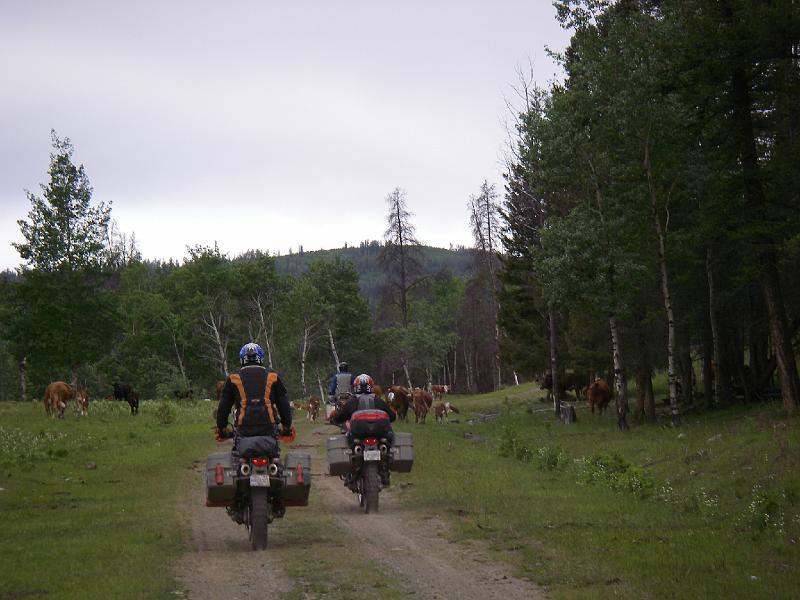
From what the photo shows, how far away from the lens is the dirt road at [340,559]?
8883mm

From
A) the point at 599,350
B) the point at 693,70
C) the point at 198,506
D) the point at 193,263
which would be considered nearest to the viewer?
the point at 198,506

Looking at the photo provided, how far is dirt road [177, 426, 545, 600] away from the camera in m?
8.88

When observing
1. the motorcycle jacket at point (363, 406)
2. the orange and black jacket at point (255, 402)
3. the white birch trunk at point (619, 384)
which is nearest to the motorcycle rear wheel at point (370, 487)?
the motorcycle jacket at point (363, 406)

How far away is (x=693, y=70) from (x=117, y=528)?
67.1ft

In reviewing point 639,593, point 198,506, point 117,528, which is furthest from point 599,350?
point 639,593

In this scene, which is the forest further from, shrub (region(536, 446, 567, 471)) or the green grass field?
shrub (region(536, 446, 567, 471))

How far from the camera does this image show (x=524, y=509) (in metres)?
14.5

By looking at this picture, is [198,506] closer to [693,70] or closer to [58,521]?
[58,521]

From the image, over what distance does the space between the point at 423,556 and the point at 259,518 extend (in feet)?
6.74

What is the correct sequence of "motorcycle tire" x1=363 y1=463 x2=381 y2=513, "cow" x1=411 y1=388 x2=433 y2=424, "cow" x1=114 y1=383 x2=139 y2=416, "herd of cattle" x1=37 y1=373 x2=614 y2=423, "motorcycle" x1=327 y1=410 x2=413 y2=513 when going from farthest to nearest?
"cow" x1=114 y1=383 x2=139 y2=416, "cow" x1=411 y1=388 x2=433 y2=424, "herd of cattle" x1=37 y1=373 x2=614 y2=423, "motorcycle" x1=327 y1=410 x2=413 y2=513, "motorcycle tire" x1=363 y1=463 x2=381 y2=513

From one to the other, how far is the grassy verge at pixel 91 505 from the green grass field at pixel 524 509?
0.04 meters

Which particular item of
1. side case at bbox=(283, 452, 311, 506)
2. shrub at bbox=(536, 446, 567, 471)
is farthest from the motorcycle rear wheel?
shrub at bbox=(536, 446, 567, 471)

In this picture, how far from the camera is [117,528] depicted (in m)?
13.3

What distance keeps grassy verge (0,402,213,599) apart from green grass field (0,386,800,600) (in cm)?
4
